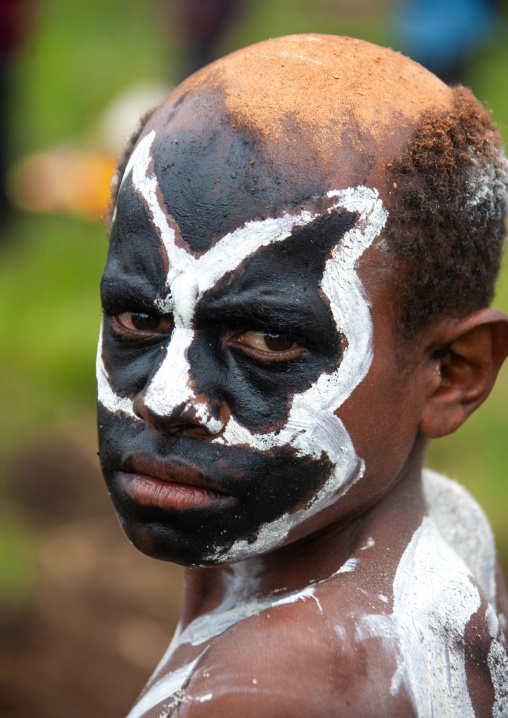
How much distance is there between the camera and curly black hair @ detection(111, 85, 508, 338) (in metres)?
2.06

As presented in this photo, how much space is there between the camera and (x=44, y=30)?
41.7ft

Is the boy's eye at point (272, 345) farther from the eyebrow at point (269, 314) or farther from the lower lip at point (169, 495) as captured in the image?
the lower lip at point (169, 495)

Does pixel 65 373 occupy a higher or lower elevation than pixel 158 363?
lower

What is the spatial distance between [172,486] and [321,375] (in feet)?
1.41

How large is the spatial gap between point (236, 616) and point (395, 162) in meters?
1.22

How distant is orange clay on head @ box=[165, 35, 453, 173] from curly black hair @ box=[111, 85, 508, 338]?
64 millimetres

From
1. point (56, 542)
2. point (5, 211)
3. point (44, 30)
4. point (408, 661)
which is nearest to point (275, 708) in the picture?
point (408, 661)

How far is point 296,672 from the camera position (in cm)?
172

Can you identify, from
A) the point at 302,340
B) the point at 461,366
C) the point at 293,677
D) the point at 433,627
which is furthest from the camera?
the point at 461,366

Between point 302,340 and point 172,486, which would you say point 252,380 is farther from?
point 172,486

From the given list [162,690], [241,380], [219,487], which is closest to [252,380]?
[241,380]

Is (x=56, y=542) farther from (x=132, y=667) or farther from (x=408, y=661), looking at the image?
(x=408, y=661)

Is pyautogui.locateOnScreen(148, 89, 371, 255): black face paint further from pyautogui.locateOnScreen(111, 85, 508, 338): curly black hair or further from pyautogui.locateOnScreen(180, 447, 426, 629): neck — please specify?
pyautogui.locateOnScreen(180, 447, 426, 629): neck

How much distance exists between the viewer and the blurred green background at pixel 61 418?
4.24m
